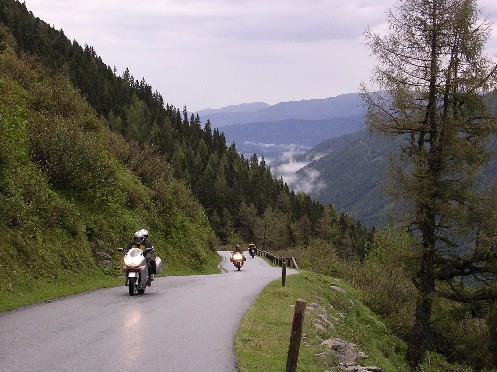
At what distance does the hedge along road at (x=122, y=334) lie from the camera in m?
8.73

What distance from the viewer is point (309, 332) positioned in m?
13.3

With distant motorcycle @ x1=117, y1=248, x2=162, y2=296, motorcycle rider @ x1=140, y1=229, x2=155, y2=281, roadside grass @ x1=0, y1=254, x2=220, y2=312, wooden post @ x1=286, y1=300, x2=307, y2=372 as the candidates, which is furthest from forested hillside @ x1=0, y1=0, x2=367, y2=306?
wooden post @ x1=286, y1=300, x2=307, y2=372

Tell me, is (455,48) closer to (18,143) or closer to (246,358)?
(246,358)

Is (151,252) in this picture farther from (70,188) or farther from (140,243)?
(70,188)

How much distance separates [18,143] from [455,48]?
18332 millimetres

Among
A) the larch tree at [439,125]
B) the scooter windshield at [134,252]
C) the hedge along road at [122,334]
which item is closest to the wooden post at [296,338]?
the hedge along road at [122,334]

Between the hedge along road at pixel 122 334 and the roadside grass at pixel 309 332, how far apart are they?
42 centimetres

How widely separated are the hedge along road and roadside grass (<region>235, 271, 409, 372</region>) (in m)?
0.42

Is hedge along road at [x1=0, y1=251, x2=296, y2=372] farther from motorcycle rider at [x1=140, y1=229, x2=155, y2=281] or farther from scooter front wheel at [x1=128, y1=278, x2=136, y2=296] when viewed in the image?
motorcycle rider at [x1=140, y1=229, x2=155, y2=281]

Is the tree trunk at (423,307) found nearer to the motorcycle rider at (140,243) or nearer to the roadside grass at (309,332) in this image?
the roadside grass at (309,332)

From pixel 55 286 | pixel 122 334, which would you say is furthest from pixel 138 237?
pixel 122 334

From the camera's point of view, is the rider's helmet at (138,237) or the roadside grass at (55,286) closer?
the roadside grass at (55,286)

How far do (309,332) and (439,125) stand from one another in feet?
31.0

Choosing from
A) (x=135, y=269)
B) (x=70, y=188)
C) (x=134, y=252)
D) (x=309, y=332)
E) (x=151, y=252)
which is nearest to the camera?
(x=309, y=332)
